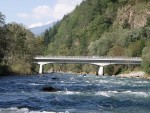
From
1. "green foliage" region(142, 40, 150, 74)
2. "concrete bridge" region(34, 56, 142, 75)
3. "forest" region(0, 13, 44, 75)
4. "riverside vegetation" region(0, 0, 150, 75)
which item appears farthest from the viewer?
"concrete bridge" region(34, 56, 142, 75)

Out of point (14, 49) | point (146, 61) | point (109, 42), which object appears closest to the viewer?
point (146, 61)

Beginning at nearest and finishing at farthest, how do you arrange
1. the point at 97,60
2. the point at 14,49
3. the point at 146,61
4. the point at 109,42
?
the point at 146,61
the point at 14,49
the point at 97,60
the point at 109,42

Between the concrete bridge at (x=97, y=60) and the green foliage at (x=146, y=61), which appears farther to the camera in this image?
the concrete bridge at (x=97, y=60)

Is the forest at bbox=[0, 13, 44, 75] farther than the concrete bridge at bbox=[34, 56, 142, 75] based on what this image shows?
No

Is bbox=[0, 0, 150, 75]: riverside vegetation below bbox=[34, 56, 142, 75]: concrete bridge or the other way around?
the other way around

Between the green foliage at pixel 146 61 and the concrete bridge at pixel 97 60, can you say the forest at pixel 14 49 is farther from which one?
the green foliage at pixel 146 61

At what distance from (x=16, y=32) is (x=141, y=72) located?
3859 cm

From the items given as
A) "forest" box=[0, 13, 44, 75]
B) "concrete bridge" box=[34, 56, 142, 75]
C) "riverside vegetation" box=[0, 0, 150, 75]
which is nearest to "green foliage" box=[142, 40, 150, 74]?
"riverside vegetation" box=[0, 0, 150, 75]

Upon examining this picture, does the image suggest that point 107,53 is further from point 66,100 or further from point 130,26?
point 66,100

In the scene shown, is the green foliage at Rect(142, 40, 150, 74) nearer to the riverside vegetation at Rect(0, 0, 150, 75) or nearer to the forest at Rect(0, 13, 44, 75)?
the riverside vegetation at Rect(0, 0, 150, 75)

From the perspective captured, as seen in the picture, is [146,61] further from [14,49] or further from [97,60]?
[14,49]

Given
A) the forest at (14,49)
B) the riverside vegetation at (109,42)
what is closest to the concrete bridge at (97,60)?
the riverside vegetation at (109,42)

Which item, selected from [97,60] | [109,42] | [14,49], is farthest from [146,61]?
[109,42]

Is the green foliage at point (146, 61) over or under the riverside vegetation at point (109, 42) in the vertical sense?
under
